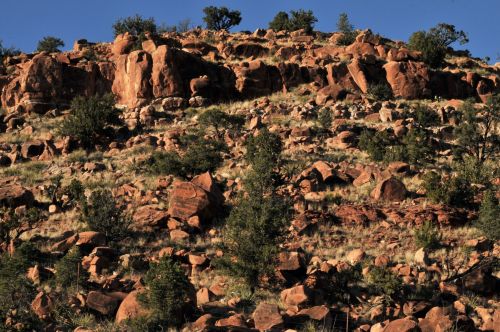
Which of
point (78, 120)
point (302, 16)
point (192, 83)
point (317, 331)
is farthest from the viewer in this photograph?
point (302, 16)

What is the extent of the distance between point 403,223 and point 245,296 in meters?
7.23

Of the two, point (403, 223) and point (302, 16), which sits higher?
point (302, 16)

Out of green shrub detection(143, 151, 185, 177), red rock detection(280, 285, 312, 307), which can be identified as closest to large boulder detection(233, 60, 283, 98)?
green shrub detection(143, 151, 185, 177)

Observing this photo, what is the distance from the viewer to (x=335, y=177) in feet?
76.5

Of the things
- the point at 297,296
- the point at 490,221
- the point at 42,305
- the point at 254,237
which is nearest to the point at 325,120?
the point at 490,221

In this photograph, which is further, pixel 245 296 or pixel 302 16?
pixel 302 16

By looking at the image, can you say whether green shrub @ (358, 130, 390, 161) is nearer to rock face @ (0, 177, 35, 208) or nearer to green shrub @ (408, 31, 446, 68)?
rock face @ (0, 177, 35, 208)

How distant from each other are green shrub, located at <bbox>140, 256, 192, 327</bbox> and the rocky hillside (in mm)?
43

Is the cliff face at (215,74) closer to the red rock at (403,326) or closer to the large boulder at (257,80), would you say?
the large boulder at (257,80)

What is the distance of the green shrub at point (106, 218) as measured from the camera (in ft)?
62.0

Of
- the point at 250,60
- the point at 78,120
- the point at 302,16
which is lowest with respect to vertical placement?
the point at 78,120

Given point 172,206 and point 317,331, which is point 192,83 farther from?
point 317,331

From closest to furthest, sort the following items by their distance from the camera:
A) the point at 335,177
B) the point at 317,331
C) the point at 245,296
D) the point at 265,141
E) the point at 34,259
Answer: the point at 317,331
the point at 245,296
the point at 34,259
the point at 335,177
the point at 265,141

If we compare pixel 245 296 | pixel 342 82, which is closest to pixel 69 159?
pixel 245 296
